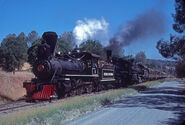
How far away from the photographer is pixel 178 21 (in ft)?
86.1

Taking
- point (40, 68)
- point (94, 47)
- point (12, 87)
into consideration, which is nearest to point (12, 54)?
point (12, 87)

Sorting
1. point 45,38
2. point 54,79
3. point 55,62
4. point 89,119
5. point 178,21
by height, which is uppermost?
point 178,21

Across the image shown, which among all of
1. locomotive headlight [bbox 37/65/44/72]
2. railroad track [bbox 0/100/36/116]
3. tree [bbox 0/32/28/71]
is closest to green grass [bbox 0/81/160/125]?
railroad track [bbox 0/100/36/116]

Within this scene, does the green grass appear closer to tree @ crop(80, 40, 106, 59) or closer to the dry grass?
the dry grass

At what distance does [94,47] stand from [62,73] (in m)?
34.9

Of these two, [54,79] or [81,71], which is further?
[81,71]

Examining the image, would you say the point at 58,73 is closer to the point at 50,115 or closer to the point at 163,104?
the point at 50,115

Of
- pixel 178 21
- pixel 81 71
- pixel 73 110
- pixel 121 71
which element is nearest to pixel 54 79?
pixel 81 71

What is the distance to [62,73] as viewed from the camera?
16.1 m

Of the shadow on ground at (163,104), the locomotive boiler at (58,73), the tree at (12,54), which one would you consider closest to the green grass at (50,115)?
the shadow on ground at (163,104)

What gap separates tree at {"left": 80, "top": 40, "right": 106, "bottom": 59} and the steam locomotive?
85.1ft

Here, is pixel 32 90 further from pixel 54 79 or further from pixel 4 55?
pixel 4 55

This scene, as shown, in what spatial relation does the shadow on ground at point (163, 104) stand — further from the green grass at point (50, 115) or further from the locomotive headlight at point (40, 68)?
the locomotive headlight at point (40, 68)

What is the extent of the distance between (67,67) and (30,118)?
8.34 meters
